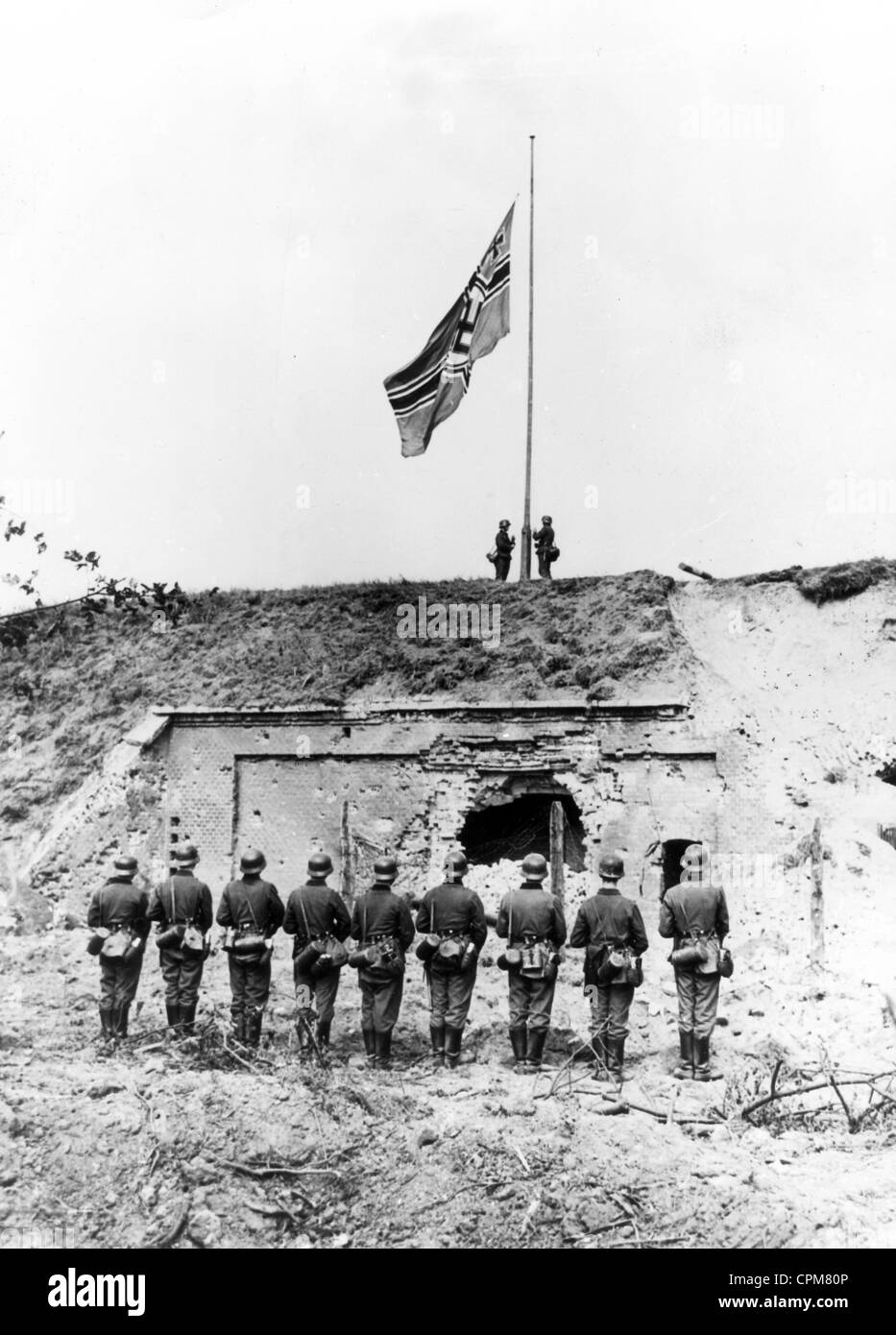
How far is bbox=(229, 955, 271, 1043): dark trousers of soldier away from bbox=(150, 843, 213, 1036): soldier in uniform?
41 cm

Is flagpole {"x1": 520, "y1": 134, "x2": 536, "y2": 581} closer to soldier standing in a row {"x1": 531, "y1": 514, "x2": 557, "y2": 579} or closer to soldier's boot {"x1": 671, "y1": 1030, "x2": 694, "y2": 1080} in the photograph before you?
soldier standing in a row {"x1": 531, "y1": 514, "x2": 557, "y2": 579}

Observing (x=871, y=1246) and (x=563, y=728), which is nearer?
(x=871, y=1246)

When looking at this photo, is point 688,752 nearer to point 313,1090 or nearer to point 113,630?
point 313,1090

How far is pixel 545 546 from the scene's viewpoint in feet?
62.7

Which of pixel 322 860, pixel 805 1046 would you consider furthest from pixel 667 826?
pixel 322 860

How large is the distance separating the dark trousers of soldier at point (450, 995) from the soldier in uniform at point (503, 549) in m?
10.5

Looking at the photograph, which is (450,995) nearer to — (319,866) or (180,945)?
(319,866)

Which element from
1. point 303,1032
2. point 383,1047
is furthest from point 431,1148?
point 303,1032

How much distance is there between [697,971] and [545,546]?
34.7 feet

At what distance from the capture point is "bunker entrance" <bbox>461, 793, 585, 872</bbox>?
16031 mm

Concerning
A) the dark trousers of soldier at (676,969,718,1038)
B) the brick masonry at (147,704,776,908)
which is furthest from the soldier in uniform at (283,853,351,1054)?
the brick masonry at (147,704,776,908)

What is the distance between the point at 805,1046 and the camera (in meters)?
10.3
